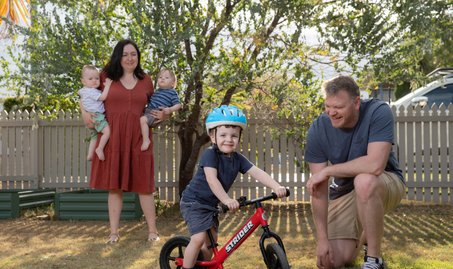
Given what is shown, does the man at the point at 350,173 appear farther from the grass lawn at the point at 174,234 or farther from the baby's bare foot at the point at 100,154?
the baby's bare foot at the point at 100,154

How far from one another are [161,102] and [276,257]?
249cm

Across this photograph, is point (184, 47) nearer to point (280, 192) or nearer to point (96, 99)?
point (96, 99)

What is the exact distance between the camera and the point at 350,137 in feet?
9.72

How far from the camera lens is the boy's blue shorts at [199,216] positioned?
2.67m

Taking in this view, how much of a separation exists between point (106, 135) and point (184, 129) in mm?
2272

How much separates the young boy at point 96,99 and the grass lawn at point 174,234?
103 centimetres

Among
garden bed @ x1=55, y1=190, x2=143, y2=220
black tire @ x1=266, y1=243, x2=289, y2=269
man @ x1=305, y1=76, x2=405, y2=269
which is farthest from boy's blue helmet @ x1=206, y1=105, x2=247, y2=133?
garden bed @ x1=55, y1=190, x2=143, y2=220

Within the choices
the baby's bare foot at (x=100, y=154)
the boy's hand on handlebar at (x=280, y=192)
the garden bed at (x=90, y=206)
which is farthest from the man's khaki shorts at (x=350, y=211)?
the garden bed at (x=90, y=206)

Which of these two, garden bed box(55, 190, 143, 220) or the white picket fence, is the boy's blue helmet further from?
the white picket fence

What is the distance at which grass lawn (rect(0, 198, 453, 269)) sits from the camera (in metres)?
3.41

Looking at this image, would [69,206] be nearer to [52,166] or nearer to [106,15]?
[52,166]

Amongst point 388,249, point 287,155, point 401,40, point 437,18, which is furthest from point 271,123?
point 388,249

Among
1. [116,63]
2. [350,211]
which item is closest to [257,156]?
[116,63]

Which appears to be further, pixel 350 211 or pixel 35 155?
pixel 35 155
